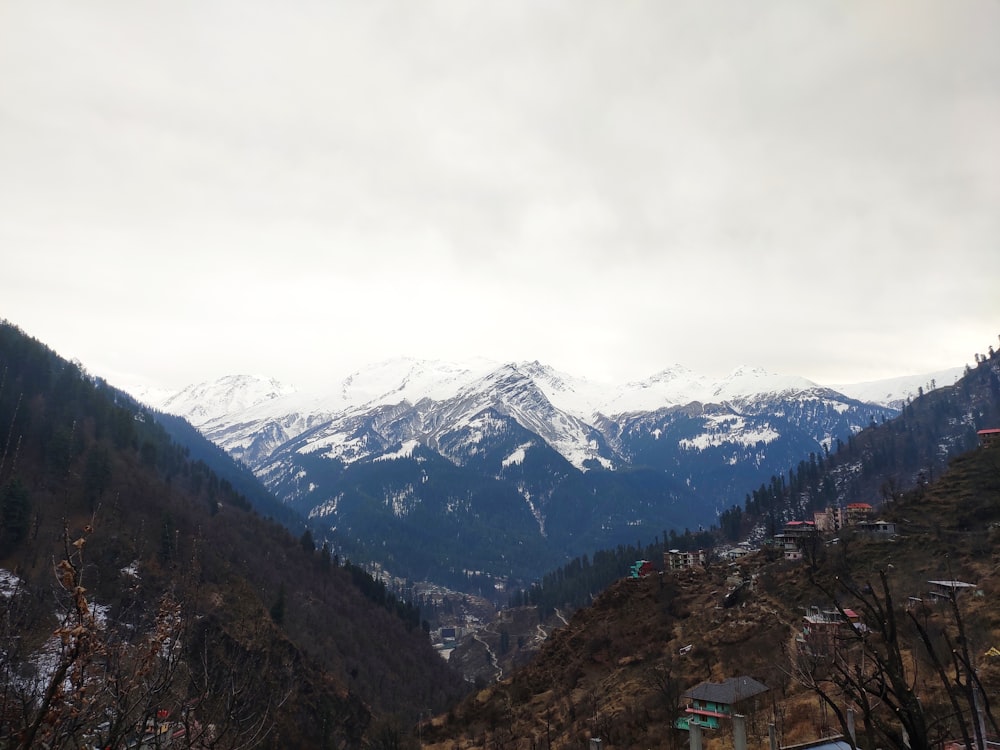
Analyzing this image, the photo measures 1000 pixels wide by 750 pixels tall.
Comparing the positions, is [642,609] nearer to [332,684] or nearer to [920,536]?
[920,536]

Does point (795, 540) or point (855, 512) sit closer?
point (795, 540)

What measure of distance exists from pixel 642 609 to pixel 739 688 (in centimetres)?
4885

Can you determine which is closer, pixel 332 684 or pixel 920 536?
pixel 920 536

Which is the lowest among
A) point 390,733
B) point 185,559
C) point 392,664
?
point 392,664

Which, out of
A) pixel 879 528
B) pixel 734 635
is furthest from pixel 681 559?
pixel 734 635

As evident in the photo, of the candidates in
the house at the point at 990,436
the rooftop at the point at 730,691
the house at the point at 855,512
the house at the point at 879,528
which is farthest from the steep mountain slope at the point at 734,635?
the house at the point at 855,512

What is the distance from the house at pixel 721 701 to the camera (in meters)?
42.6

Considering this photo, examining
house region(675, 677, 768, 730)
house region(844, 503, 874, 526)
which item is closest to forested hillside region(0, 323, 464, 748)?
house region(675, 677, 768, 730)

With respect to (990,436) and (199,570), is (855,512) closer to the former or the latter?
(990,436)

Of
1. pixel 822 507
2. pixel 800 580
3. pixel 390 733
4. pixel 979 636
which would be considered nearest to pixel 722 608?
pixel 800 580

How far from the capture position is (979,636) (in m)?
44.1

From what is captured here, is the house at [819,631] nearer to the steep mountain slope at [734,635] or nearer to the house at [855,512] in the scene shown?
the steep mountain slope at [734,635]

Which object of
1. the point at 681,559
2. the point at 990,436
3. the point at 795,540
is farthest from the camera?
the point at 681,559

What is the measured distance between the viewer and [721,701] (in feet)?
140
